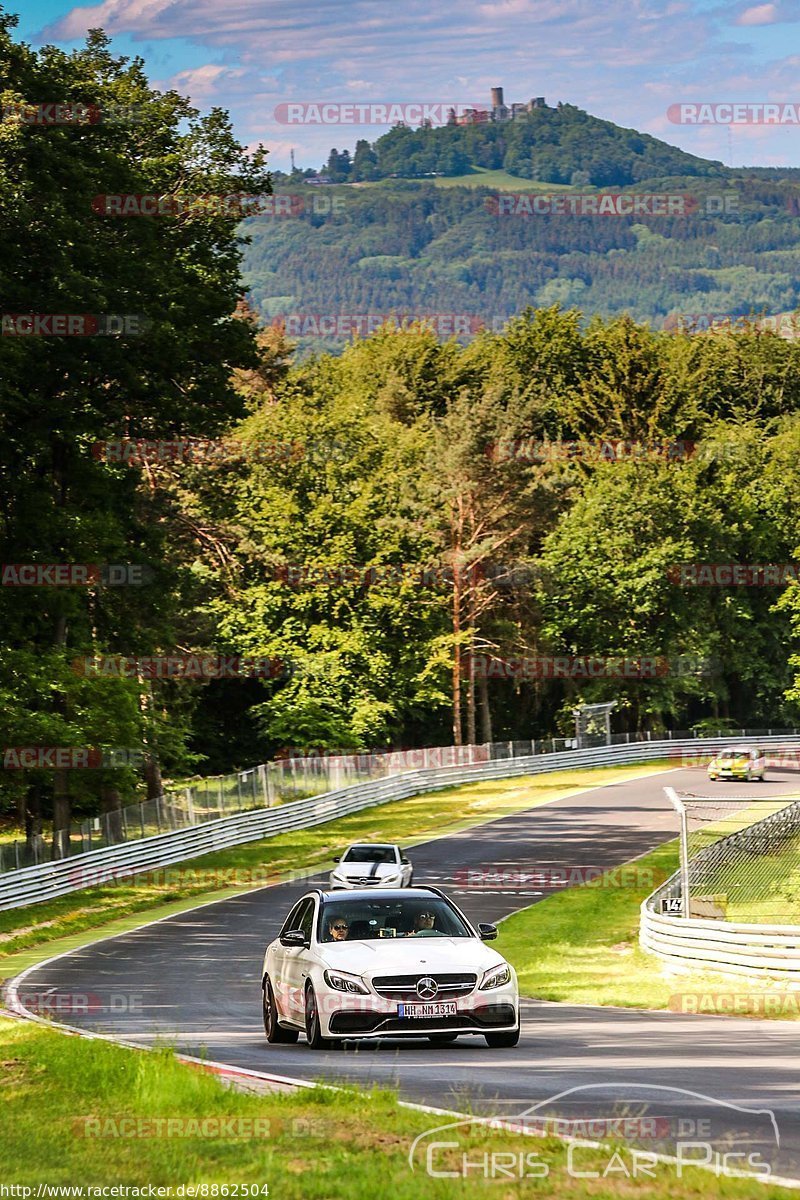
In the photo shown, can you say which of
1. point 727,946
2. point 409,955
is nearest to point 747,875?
point 727,946

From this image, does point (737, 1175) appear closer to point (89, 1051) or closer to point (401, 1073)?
point (401, 1073)

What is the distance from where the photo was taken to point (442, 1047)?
594 inches

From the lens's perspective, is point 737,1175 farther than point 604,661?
No

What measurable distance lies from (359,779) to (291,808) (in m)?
6.30

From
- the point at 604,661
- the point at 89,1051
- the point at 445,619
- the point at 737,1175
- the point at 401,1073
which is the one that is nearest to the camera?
the point at 737,1175

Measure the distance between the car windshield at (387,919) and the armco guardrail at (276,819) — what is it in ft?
66.7

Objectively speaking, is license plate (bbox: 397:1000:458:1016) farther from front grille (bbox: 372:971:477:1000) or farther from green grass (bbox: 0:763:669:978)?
green grass (bbox: 0:763:669:978)

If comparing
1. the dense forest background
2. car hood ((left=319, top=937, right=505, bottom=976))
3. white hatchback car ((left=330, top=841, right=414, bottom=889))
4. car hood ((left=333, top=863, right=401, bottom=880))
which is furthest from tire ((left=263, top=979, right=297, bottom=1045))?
the dense forest background

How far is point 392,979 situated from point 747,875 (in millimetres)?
21164

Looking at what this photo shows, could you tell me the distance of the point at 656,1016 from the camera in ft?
61.9

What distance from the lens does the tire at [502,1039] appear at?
14633 mm

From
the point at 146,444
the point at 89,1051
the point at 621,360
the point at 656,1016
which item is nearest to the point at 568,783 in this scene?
the point at 146,444

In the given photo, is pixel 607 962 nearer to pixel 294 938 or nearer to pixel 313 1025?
pixel 294 938

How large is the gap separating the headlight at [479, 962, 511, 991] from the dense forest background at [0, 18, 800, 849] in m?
22.5
